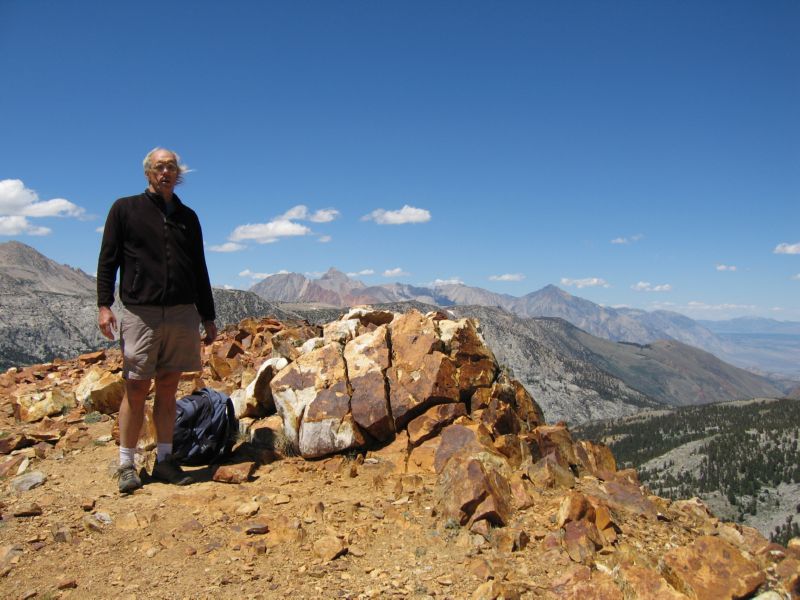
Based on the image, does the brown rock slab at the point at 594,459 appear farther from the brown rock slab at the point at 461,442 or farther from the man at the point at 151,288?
the man at the point at 151,288

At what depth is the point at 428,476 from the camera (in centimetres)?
842

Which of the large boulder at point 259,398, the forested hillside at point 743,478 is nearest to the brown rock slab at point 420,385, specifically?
the large boulder at point 259,398

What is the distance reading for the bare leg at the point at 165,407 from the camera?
823cm

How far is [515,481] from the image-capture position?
25.7 feet

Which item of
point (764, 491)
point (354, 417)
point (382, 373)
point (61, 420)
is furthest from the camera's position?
point (764, 491)

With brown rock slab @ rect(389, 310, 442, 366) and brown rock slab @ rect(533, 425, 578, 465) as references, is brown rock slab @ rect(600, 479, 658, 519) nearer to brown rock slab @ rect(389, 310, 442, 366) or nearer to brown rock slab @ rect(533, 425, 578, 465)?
brown rock slab @ rect(533, 425, 578, 465)

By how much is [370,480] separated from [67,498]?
4619mm

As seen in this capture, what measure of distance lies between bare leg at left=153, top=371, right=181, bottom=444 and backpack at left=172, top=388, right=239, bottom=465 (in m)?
0.62

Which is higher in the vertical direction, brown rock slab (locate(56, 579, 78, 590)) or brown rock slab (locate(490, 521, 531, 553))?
brown rock slab (locate(490, 521, 531, 553))

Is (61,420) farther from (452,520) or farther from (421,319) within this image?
(452,520)

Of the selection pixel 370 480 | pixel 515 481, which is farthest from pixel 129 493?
pixel 515 481

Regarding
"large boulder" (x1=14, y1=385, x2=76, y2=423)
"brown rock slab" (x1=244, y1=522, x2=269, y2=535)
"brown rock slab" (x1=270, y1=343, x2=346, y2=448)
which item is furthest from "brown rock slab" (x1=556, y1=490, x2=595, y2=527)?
"large boulder" (x1=14, y1=385, x2=76, y2=423)

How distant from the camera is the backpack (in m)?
9.14

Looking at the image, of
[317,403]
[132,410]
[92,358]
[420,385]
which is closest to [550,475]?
[420,385]
